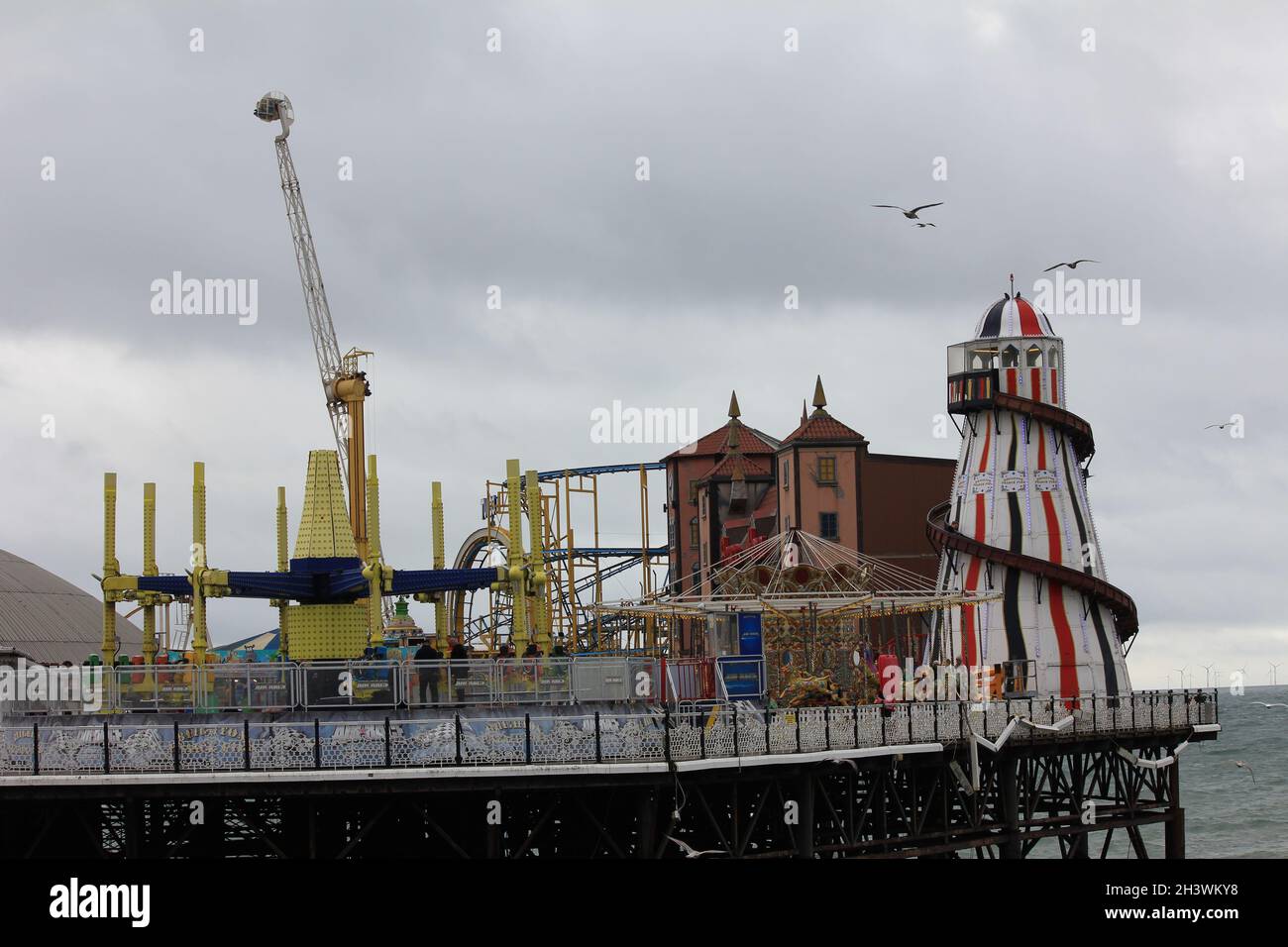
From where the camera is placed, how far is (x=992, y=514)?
6350cm

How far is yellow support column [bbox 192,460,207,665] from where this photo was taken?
44625mm

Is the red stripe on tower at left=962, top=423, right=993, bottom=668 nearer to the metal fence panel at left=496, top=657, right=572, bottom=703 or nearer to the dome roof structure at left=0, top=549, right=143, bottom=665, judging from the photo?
the metal fence panel at left=496, top=657, right=572, bottom=703

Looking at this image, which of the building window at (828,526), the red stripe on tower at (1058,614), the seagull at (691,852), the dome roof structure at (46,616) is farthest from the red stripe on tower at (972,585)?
the dome roof structure at (46,616)

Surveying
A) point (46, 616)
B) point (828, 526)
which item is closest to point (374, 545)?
point (828, 526)

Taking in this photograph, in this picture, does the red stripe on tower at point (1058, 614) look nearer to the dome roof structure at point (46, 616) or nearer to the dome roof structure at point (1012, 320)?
the dome roof structure at point (1012, 320)

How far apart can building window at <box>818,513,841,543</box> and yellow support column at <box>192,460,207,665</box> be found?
113 ft

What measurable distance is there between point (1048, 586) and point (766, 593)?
1825 cm

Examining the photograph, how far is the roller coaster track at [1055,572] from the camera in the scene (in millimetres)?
61812

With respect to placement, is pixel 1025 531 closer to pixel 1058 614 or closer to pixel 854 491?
pixel 1058 614

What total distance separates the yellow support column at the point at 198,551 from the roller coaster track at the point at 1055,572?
27700 mm

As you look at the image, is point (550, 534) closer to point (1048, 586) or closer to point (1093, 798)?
point (1048, 586)

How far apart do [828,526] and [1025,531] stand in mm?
13488

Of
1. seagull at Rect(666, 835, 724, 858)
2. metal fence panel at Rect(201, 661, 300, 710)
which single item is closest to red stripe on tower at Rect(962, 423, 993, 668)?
seagull at Rect(666, 835, 724, 858)
